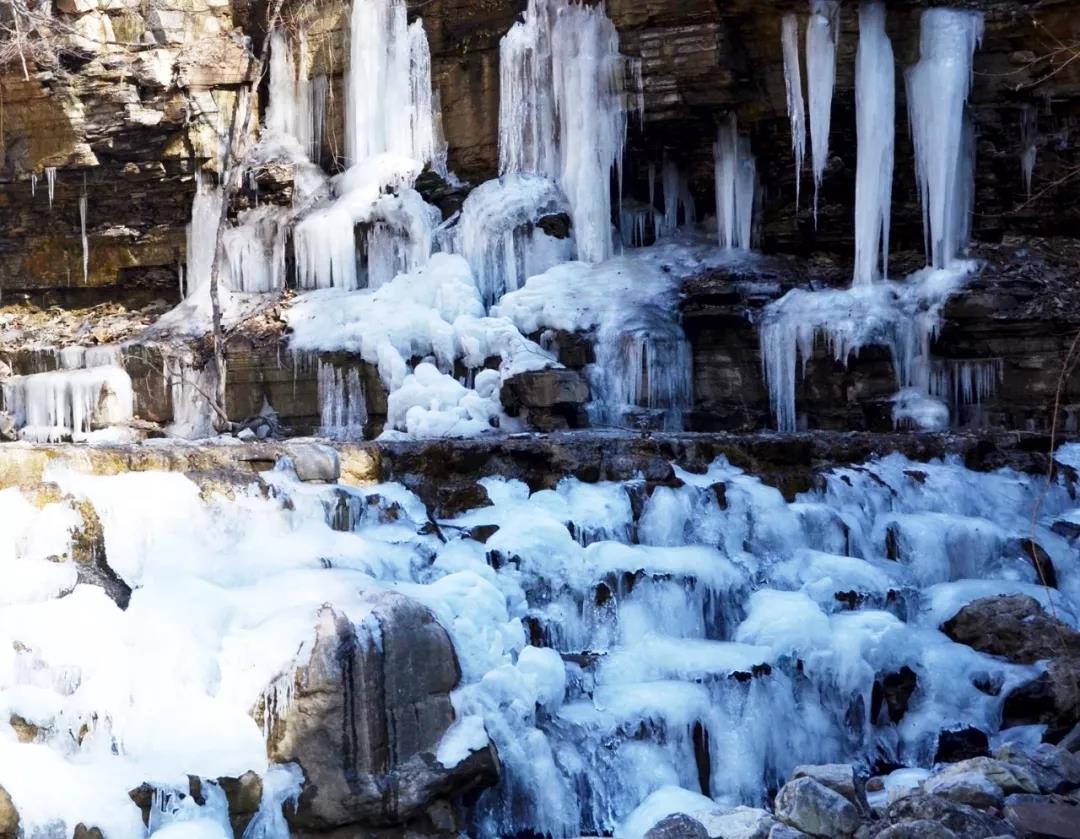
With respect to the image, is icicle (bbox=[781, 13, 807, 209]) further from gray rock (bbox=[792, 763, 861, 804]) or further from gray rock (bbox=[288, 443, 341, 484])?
gray rock (bbox=[792, 763, 861, 804])

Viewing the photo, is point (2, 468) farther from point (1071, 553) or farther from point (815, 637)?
point (1071, 553)

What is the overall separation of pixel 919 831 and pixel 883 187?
9.67 meters

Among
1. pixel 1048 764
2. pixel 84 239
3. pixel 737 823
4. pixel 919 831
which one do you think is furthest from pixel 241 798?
pixel 84 239

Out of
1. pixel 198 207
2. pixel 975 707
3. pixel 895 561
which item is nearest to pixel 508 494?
pixel 895 561

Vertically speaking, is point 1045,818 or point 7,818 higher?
point 7,818

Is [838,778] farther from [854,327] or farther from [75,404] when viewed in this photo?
[75,404]

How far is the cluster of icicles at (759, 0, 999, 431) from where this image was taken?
1330 centimetres

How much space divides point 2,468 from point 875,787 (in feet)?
17.2

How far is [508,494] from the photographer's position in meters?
9.62

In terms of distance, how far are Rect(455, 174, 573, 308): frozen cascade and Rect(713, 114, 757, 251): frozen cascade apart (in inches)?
72.3

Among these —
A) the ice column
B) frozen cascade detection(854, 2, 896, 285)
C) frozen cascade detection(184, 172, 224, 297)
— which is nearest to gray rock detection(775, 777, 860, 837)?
frozen cascade detection(854, 2, 896, 285)

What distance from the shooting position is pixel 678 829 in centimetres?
604

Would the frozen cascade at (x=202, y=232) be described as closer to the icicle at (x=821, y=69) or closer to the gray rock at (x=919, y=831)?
the icicle at (x=821, y=69)

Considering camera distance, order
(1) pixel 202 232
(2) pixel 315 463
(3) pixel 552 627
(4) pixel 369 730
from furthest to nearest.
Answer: (1) pixel 202 232, (2) pixel 315 463, (3) pixel 552 627, (4) pixel 369 730
